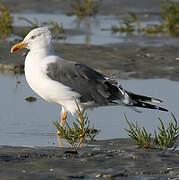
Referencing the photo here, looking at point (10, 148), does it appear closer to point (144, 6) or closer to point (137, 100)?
point (137, 100)

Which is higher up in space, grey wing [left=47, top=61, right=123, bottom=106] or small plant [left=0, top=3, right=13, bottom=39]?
small plant [left=0, top=3, right=13, bottom=39]

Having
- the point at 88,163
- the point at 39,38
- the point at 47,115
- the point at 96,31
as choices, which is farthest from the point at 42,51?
the point at 96,31

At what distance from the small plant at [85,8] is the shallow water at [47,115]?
6.52 m

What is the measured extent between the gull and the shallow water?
1.16ft

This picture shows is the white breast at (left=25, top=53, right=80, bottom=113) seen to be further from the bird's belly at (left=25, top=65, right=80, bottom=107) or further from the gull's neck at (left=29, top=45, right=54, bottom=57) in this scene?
the gull's neck at (left=29, top=45, right=54, bottom=57)

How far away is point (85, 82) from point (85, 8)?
9.30 meters

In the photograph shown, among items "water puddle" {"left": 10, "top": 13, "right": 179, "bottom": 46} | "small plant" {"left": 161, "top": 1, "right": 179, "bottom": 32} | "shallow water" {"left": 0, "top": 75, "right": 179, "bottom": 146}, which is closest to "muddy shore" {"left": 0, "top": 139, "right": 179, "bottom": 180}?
"shallow water" {"left": 0, "top": 75, "right": 179, "bottom": 146}

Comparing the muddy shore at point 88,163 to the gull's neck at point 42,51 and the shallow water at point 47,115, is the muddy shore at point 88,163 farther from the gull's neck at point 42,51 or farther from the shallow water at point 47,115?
the gull's neck at point 42,51

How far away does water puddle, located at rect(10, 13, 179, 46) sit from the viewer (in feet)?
46.3

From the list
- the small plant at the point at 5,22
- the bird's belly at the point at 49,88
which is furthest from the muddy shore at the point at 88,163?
the small plant at the point at 5,22

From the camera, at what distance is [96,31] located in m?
15.4

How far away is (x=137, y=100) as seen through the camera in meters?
7.99

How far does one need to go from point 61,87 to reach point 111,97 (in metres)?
0.56

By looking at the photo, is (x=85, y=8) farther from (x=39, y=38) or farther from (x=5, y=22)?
(x=39, y=38)
